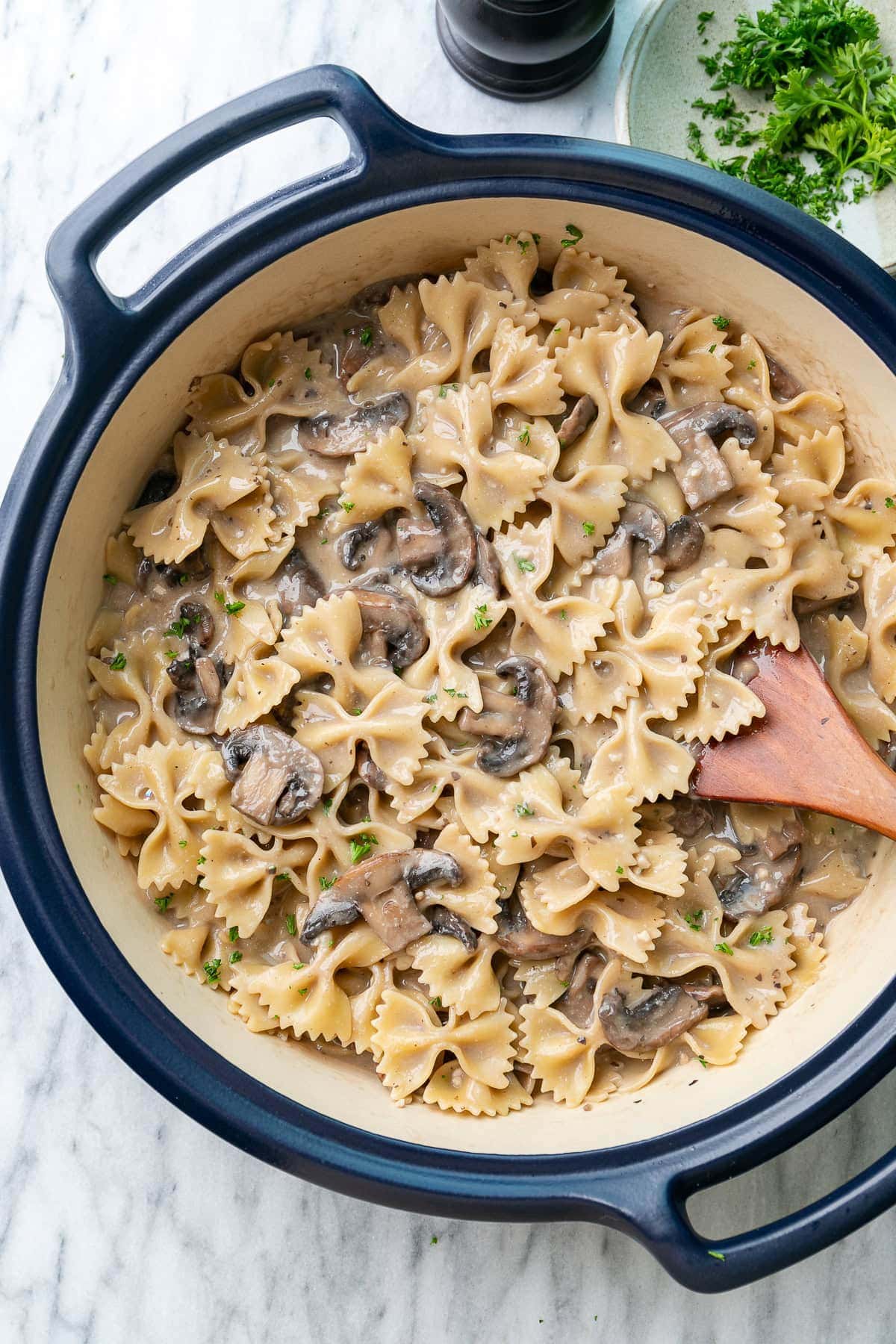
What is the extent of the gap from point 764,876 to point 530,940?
32.8 inches

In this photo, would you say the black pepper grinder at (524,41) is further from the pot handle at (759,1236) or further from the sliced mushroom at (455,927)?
the pot handle at (759,1236)

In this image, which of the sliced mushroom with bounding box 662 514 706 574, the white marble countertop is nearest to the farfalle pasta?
the sliced mushroom with bounding box 662 514 706 574

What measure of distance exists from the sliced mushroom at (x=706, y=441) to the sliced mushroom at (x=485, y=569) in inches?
27.8

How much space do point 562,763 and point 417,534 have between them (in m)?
0.92

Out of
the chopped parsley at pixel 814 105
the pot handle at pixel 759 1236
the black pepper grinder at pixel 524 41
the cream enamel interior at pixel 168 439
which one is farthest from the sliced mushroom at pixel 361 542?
the pot handle at pixel 759 1236

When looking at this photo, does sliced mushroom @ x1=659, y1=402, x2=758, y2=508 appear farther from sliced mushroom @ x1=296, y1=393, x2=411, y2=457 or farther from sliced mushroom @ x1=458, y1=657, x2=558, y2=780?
sliced mushroom @ x1=296, y1=393, x2=411, y2=457

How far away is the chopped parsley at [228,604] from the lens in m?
4.10

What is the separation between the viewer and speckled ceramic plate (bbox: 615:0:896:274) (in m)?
4.49

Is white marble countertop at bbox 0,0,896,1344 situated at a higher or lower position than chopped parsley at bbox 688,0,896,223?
lower

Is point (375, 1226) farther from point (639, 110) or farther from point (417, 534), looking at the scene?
point (639, 110)

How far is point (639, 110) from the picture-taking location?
4.52 meters

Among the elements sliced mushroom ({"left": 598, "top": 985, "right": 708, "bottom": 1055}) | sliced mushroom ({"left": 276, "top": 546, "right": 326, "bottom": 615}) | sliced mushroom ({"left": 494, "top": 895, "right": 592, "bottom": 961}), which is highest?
sliced mushroom ({"left": 276, "top": 546, "right": 326, "bottom": 615})

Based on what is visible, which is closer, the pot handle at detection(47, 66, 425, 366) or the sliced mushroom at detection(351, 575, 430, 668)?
the pot handle at detection(47, 66, 425, 366)

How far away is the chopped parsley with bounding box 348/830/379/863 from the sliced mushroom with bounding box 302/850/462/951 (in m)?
0.05
